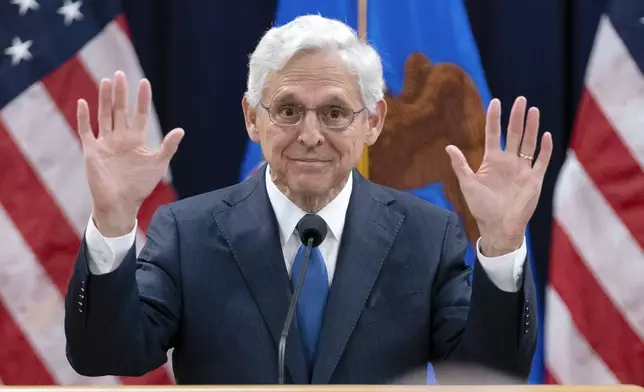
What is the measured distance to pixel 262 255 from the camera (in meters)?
1.72

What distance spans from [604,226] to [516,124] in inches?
50.0

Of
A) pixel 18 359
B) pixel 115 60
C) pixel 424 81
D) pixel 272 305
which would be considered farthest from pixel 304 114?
pixel 18 359

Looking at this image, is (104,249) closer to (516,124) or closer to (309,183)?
(309,183)

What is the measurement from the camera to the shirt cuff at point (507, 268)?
1.51m

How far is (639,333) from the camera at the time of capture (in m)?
2.61

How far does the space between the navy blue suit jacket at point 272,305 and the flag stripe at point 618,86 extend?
1036 mm

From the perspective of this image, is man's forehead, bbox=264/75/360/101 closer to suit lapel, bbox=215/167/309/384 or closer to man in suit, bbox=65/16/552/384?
man in suit, bbox=65/16/552/384

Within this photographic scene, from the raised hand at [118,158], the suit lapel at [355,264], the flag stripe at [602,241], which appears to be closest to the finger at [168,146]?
the raised hand at [118,158]

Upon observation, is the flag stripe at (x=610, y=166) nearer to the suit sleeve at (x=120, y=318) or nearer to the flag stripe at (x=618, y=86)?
the flag stripe at (x=618, y=86)

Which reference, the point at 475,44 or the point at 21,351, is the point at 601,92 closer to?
the point at 475,44

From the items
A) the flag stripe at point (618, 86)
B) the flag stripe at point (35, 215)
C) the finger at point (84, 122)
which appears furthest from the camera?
the flag stripe at point (35, 215)

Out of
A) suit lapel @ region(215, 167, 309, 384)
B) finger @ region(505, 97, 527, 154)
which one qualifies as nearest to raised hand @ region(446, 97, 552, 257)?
finger @ region(505, 97, 527, 154)

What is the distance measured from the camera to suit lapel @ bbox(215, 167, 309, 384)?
1.62 meters

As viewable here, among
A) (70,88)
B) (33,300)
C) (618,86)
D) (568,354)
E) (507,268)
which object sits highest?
(70,88)
